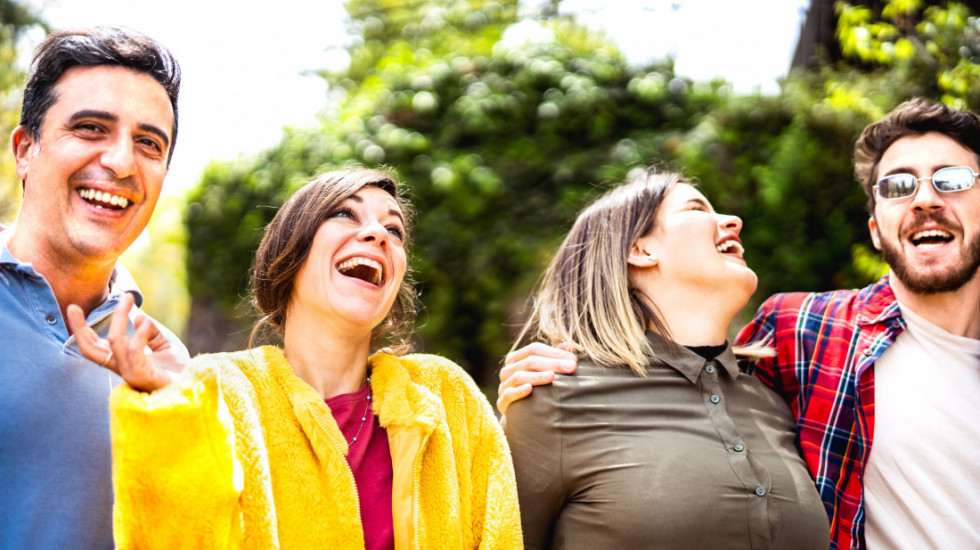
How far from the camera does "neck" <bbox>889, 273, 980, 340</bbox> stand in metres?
2.73

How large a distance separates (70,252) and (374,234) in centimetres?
82

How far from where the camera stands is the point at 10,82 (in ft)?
33.9

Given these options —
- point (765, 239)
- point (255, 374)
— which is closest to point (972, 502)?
point (255, 374)

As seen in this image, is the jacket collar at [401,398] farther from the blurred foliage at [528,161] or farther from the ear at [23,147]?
the blurred foliage at [528,161]

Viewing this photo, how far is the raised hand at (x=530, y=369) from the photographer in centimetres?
241

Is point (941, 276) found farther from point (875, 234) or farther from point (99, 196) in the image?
point (99, 196)

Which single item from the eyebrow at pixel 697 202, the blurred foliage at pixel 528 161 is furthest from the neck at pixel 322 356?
the blurred foliage at pixel 528 161

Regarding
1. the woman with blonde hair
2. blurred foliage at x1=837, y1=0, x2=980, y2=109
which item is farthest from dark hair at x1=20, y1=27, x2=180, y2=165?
blurred foliage at x1=837, y1=0, x2=980, y2=109

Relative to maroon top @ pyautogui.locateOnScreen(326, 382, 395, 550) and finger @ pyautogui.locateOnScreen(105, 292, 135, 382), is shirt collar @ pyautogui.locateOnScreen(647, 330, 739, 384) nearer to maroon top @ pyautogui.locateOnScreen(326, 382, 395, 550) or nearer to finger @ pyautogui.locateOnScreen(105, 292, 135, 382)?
maroon top @ pyautogui.locateOnScreen(326, 382, 395, 550)

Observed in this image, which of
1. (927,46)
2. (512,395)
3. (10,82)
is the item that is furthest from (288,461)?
(10,82)

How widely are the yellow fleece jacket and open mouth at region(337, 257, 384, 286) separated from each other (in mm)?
241

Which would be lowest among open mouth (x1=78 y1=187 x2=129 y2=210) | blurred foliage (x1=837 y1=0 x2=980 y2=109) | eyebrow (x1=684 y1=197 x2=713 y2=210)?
open mouth (x1=78 y1=187 x2=129 y2=210)

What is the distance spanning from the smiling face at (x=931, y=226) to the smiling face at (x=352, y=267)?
183 centimetres

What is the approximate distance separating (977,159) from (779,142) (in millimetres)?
2173
